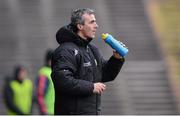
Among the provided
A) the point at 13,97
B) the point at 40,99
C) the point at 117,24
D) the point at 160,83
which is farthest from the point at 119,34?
the point at 40,99

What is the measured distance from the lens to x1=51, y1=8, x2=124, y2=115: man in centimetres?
788

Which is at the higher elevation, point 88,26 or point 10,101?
point 88,26

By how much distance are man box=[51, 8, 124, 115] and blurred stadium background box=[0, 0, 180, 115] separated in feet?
32.5

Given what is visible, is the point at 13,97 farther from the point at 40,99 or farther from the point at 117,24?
the point at 117,24

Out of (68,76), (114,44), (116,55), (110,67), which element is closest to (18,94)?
(110,67)

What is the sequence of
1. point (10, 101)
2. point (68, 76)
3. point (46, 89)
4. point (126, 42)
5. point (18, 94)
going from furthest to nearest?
point (126, 42) → point (18, 94) → point (10, 101) → point (46, 89) → point (68, 76)

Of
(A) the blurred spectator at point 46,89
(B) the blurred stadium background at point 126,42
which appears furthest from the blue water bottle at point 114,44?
(B) the blurred stadium background at point 126,42

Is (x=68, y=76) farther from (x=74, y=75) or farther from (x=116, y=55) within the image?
(x=116, y=55)

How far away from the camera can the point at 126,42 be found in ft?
67.8

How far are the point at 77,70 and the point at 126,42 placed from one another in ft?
41.5

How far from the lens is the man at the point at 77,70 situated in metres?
7.88

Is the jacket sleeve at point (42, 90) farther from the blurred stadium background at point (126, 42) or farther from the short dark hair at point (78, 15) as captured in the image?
the blurred stadium background at point (126, 42)

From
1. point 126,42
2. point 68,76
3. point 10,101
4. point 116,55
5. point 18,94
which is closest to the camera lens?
point 68,76

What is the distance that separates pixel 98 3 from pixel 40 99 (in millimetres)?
10151
